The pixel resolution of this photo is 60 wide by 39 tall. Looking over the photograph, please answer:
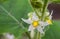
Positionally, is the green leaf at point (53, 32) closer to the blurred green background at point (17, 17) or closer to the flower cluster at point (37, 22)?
the blurred green background at point (17, 17)

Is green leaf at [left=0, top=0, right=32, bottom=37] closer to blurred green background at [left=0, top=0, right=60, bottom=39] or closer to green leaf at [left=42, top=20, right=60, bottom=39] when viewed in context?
blurred green background at [left=0, top=0, right=60, bottom=39]

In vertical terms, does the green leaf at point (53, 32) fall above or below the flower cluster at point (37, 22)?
below

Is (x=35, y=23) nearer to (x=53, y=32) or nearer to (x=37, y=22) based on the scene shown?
(x=37, y=22)

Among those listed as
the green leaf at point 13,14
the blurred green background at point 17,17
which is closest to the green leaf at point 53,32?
the blurred green background at point 17,17

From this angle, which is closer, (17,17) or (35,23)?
(35,23)

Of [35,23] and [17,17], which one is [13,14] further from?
[35,23]

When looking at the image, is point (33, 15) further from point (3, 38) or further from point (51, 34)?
point (3, 38)

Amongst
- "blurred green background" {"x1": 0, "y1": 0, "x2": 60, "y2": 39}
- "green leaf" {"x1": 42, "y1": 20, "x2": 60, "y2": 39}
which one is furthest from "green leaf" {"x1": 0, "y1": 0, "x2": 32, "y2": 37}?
"green leaf" {"x1": 42, "y1": 20, "x2": 60, "y2": 39}

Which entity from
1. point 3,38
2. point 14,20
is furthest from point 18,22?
point 3,38

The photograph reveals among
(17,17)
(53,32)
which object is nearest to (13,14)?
(17,17)
